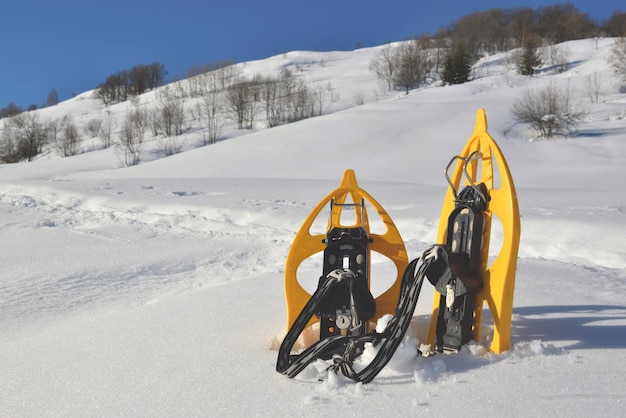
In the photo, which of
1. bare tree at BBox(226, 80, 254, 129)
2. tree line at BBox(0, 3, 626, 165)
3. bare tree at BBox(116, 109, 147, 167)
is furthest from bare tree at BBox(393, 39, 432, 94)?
bare tree at BBox(116, 109, 147, 167)

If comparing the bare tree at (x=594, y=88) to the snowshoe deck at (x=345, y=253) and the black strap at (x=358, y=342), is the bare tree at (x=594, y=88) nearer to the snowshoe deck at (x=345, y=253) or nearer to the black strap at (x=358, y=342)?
the snowshoe deck at (x=345, y=253)

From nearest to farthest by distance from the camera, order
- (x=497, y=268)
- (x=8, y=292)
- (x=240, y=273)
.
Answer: (x=497, y=268), (x=8, y=292), (x=240, y=273)

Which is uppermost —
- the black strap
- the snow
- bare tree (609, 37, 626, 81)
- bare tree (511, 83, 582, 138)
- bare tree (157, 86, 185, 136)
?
bare tree (609, 37, 626, 81)

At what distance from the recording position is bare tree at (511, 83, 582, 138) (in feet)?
71.5

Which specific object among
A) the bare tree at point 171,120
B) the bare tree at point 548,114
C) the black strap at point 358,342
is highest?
the bare tree at point 171,120

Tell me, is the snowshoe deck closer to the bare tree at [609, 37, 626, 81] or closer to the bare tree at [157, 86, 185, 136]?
the bare tree at [157, 86, 185, 136]

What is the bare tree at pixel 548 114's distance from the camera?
21.8 metres

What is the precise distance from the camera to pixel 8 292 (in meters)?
3.65

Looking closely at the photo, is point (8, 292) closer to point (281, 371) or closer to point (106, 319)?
point (106, 319)

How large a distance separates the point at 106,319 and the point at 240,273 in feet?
4.84

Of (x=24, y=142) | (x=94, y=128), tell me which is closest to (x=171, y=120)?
(x=94, y=128)

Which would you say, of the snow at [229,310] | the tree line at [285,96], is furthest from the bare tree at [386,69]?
the snow at [229,310]

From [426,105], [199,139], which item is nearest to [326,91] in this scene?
[199,139]

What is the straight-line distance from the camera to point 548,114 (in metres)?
22.4
